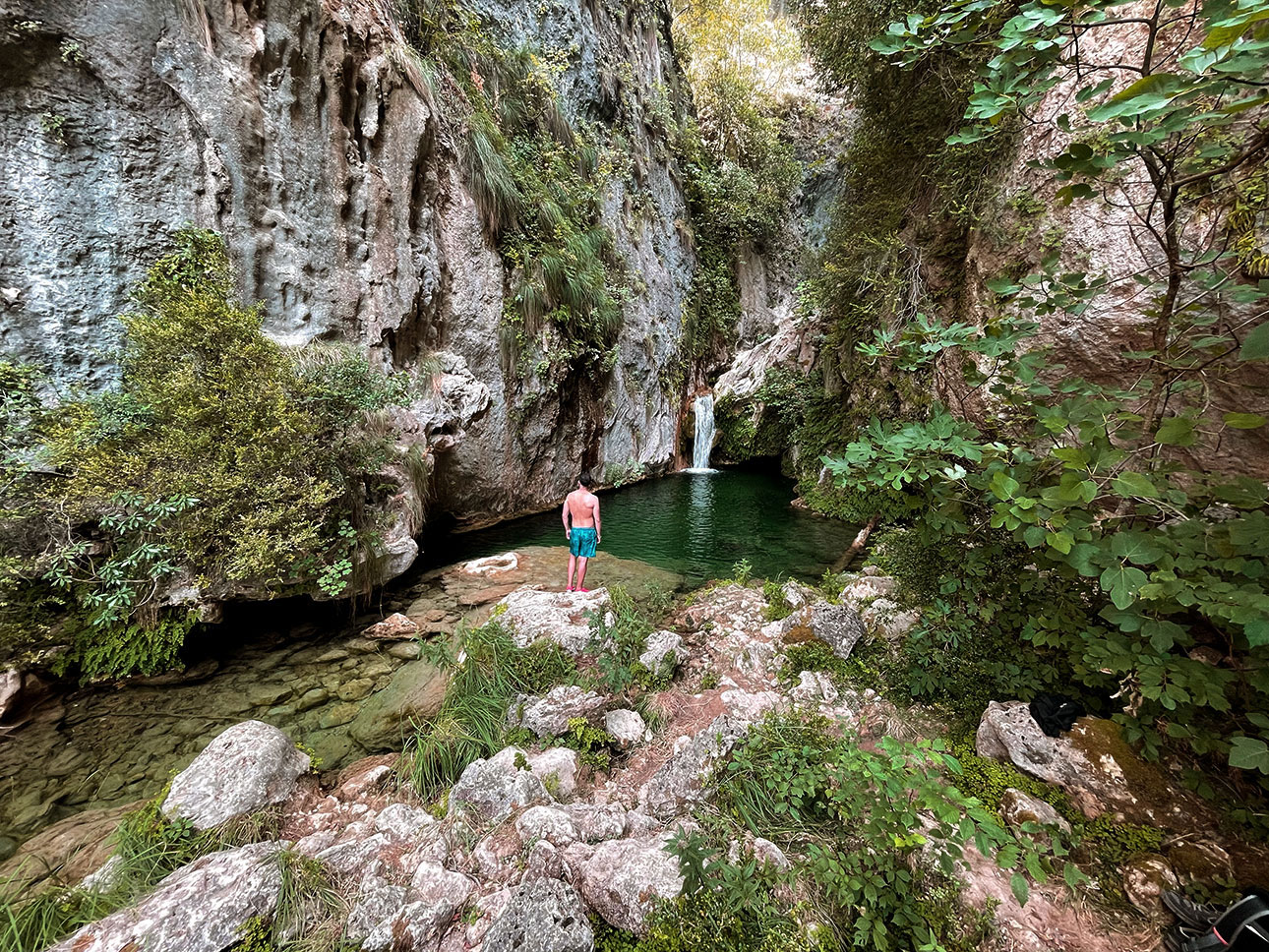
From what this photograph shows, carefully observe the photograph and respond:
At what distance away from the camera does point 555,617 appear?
4.04 m

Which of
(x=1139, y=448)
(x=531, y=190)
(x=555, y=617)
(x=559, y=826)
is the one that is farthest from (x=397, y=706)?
(x=531, y=190)

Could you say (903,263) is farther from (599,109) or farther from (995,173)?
(599,109)

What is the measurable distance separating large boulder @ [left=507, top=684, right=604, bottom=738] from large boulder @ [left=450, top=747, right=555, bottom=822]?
1.14 ft

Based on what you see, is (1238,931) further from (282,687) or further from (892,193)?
(892,193)

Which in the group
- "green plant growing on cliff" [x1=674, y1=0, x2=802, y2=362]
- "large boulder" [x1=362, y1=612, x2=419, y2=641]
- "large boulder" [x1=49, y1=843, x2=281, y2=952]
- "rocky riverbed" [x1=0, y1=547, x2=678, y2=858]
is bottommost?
"rocky riverbed" [x1=0, y1=547, x2=678, y2=858]

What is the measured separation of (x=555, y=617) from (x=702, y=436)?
1323 cm

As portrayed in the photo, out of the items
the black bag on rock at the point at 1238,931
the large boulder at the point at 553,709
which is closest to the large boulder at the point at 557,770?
the large boulder at the point at 553,709

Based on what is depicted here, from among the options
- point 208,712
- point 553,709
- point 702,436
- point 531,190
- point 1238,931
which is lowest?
point 208,712

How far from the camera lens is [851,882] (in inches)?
64.1

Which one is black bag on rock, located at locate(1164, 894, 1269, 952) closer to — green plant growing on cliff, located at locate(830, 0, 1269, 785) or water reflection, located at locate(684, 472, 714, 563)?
green plant growing on cliff, located at locate(830, 0, 1269, 785)

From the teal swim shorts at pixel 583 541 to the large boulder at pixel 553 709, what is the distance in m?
2.50

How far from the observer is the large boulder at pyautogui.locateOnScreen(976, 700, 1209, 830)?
1918 mm

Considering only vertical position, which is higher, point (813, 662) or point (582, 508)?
point (582, 508)

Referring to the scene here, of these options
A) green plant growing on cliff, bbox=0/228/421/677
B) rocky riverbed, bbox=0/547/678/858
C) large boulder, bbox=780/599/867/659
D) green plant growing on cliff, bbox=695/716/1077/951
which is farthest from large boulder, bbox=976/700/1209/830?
green plant growing on cliff, bbox=0/228/421/677
